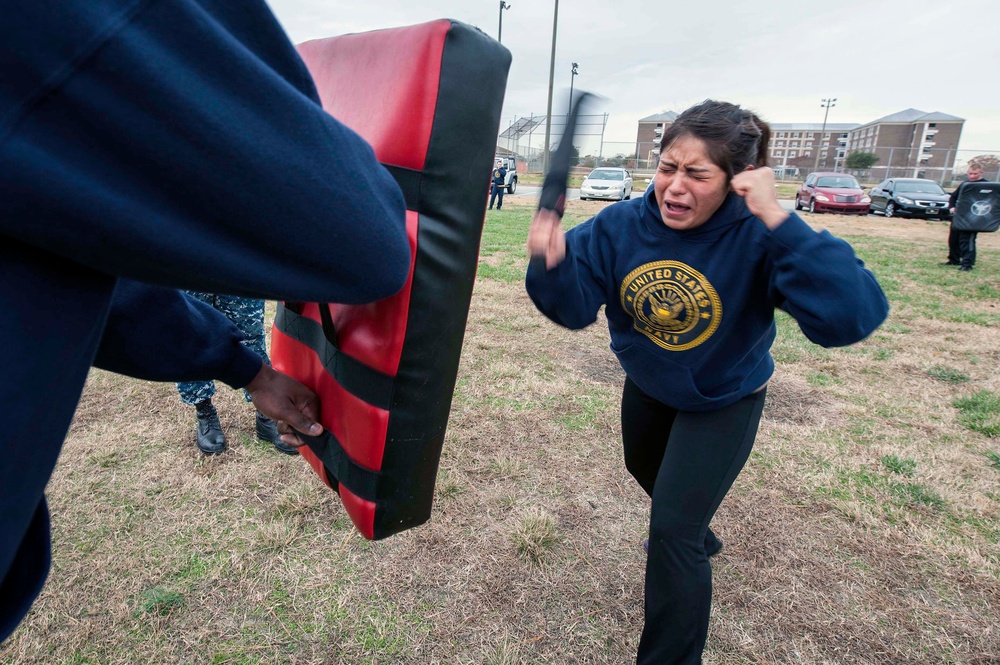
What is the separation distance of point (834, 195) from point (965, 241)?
34.2 feet

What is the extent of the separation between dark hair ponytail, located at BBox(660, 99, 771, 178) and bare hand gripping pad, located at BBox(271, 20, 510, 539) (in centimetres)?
77

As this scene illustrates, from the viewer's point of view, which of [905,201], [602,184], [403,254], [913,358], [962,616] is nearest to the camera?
[403,254]

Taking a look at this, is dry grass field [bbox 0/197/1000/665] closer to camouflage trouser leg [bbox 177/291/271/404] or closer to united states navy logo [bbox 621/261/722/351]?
camouflage trouser leg [bbox 177/291/271/404]

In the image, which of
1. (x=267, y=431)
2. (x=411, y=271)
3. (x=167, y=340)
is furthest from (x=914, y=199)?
(x=167, y=340)

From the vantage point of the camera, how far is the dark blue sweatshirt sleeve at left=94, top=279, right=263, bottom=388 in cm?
107

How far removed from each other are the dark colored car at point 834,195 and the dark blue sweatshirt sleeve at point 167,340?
21.3 metres

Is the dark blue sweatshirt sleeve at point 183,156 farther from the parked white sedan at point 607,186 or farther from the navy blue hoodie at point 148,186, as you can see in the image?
the parked white sedan at point 607,186

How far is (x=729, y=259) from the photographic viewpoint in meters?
1.74

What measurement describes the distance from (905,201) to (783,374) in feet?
57.9

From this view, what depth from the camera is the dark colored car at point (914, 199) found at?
1820 centimetres

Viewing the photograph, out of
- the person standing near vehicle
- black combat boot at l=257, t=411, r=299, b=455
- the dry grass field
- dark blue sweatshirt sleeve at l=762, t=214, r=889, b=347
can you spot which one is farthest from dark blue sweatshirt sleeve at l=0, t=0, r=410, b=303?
the person standing near vehicle

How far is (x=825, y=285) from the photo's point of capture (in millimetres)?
1517

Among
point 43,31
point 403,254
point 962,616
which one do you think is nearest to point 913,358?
point 962,616

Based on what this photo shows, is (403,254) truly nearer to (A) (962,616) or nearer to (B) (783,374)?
(A) (962,616)
